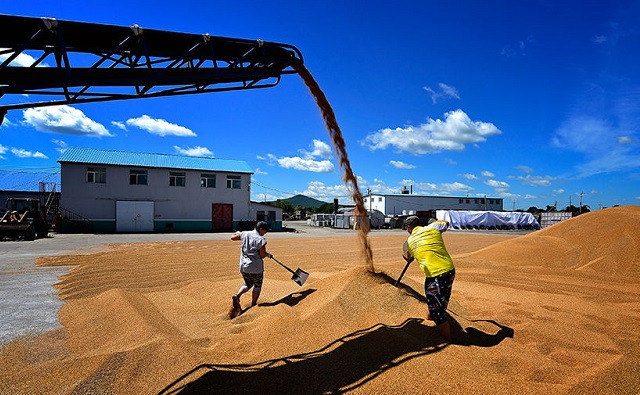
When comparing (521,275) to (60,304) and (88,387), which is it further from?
(60,304)

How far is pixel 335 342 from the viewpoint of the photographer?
4.30m

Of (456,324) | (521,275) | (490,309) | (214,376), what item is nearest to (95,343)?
(214,376)

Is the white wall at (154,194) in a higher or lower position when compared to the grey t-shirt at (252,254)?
higher

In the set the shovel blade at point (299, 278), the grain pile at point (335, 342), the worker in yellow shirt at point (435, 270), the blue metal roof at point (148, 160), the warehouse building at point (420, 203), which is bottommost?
the grain pile at point (335, 342)

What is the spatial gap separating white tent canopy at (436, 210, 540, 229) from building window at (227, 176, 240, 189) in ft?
76.2

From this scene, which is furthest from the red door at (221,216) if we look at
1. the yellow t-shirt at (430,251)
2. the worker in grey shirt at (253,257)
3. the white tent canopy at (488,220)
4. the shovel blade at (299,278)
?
the yellow t-shirt at (430,251)

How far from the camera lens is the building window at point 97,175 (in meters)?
27.6

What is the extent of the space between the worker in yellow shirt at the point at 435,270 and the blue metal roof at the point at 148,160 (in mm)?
28811

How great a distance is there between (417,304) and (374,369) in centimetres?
188

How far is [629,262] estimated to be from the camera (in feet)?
31.7

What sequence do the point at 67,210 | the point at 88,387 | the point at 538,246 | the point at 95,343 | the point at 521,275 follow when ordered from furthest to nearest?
1. the point at 67,210
2. the point at 538,246
3. the point at 521,275
4. the point at 95,343
5. the point at 88,387

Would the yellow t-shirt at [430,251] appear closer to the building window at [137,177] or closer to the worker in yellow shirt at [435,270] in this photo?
the worker in yellow shirt at [435,270]

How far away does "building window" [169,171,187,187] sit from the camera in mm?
30091

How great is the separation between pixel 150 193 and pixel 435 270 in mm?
29108
